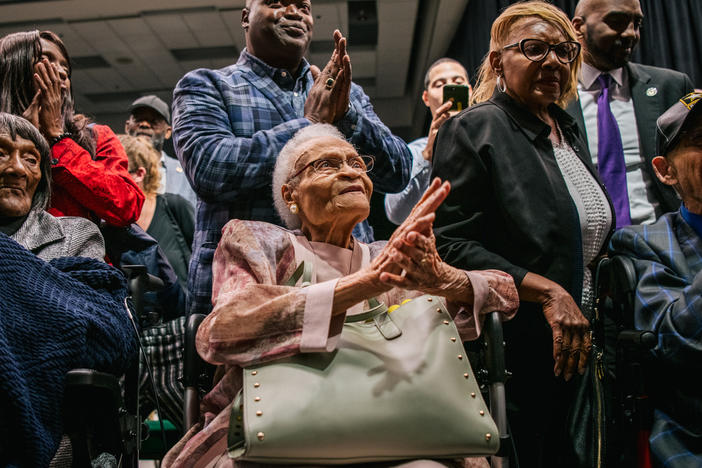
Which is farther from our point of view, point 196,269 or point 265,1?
point 265,1

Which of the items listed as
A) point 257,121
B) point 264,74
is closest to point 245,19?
point 264,74

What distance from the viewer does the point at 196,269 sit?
2113 millimetres

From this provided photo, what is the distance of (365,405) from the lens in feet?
4.72

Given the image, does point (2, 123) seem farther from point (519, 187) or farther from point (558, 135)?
point (558, 135)

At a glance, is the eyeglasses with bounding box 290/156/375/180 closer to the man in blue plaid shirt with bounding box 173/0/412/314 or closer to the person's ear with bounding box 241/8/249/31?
the man in blue plaid shirt with bounding box 173/0/412/314

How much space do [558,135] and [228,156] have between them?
3.27 feet

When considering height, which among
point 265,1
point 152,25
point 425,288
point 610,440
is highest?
point 152,25

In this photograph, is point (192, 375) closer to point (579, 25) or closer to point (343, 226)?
point (343, 226)

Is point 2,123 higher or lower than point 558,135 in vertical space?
higher

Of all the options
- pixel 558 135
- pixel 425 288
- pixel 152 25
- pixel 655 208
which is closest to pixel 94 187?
pixel 425 288

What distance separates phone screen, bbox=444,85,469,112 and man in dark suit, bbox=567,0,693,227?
44 cm

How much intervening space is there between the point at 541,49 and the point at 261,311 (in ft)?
3.86

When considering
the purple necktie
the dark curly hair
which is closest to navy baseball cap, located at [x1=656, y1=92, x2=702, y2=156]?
the purple necktie

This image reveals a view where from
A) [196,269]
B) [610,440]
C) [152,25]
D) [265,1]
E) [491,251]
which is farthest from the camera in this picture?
[152,25]
